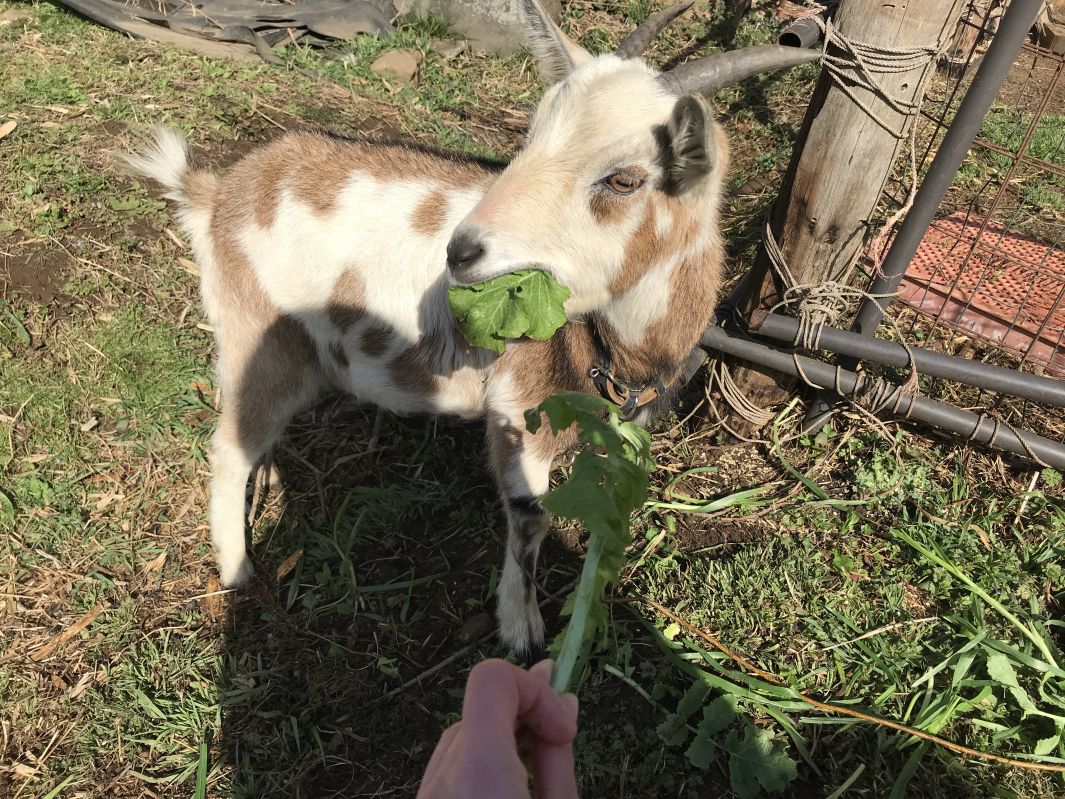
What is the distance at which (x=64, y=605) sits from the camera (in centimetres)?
286

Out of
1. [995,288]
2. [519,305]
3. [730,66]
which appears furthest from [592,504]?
[995,288]

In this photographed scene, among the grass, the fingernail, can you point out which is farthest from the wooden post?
the fingernail

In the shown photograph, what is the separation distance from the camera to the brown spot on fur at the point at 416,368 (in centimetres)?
279

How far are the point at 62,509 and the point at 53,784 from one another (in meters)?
1.14

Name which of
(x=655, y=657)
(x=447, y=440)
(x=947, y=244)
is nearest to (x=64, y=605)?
(x=447, y=440)

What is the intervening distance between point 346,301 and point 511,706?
2.04 m

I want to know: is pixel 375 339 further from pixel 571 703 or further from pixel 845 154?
pixel 571 703

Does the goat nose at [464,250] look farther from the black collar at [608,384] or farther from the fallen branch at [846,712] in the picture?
the fallen branch at [846,712]

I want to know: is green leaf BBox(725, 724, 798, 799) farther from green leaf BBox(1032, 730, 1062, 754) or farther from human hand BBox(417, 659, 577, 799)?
human hand BBox(417, 659, 577, 799)

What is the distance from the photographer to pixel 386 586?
9.62 ft

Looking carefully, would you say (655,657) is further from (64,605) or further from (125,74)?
(125,74)

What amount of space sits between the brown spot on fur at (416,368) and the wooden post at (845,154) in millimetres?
1326

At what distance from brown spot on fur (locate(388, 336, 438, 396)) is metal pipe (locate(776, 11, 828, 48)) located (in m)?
1.57

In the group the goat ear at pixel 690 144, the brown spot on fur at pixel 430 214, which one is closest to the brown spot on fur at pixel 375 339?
the brown spot on fur at pixel 430 214
